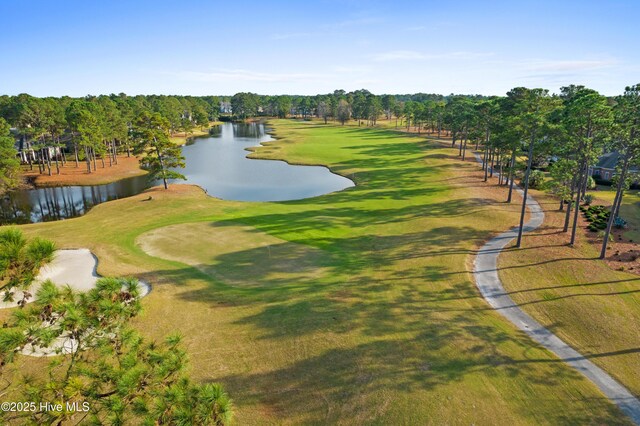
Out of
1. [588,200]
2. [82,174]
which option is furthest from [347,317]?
[82,174]

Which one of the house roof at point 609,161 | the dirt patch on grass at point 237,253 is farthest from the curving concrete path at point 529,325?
the house roof at point 609,161

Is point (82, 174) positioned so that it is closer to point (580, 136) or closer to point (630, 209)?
point (580, 136)

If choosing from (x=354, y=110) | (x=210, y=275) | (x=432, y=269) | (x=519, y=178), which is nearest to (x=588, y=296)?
(x=432, y=269)

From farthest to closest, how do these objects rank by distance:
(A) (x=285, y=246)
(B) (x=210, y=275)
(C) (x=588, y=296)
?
(A) (x=285, y=246)
(B) (x=210, y=275)
(C) (x=588, y=296)

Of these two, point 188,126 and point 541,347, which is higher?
point 188,126

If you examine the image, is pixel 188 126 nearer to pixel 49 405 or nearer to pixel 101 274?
pixel 101 274

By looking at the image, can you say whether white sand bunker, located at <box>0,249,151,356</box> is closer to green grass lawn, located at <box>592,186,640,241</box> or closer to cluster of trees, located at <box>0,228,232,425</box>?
cluster of trees, located at <box>0,228,232,425</box>
